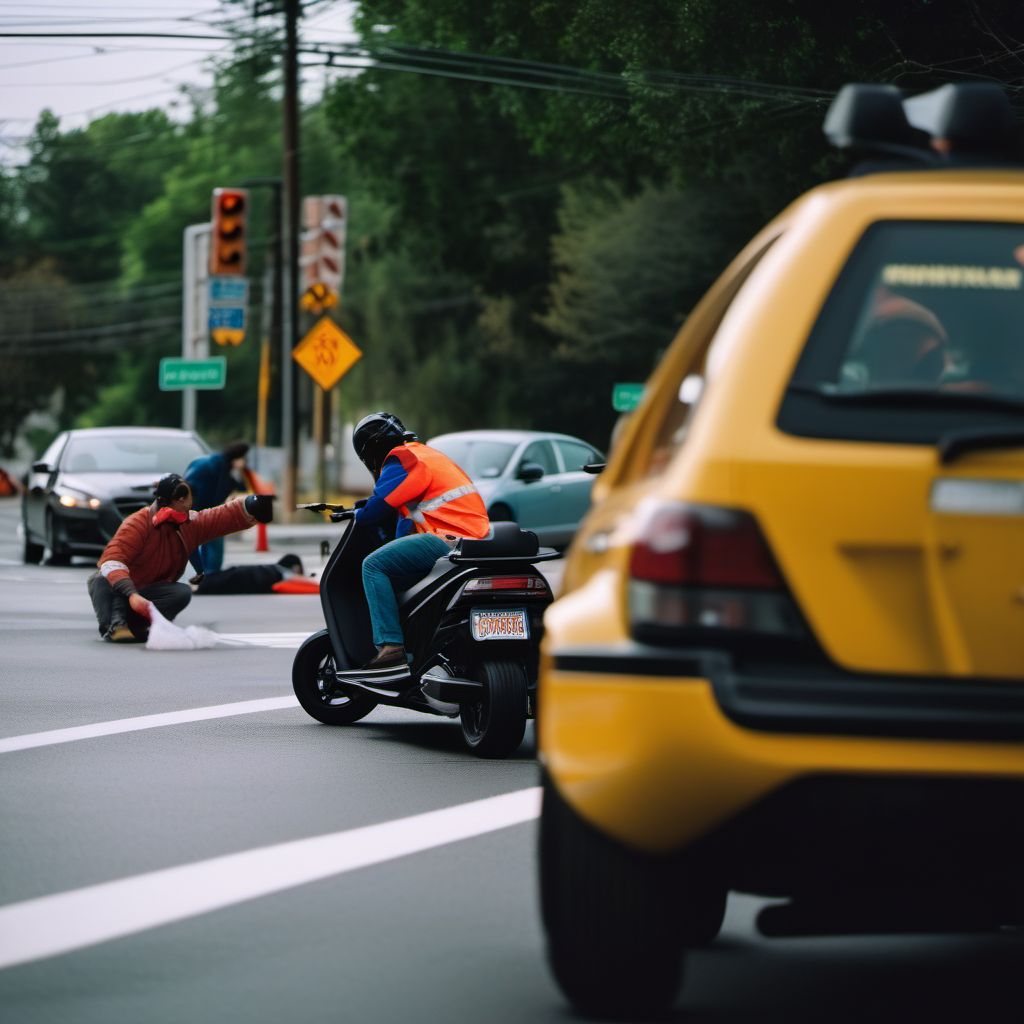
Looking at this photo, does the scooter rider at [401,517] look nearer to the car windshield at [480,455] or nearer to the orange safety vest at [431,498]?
the orange safety vest at [431,498]

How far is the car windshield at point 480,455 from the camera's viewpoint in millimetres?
26000

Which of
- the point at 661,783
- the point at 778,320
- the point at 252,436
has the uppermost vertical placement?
the point at 778,320

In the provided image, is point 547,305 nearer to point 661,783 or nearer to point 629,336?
point 629,336

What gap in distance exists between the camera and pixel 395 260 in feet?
191

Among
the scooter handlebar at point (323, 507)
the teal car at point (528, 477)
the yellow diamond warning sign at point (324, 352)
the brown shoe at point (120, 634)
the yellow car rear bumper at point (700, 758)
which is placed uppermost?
the yellow car rear bumper at point (700, 758)

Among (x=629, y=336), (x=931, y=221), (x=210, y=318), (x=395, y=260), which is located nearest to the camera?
(x=931, y=221)

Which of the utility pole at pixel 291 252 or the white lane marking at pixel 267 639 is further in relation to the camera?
the utility pole at pixel 291 252

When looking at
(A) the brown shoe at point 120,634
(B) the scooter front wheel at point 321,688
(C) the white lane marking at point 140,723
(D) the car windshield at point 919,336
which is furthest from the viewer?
(A) the brown shoe at point 120,634

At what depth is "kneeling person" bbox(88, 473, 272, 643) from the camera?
14.9 meters

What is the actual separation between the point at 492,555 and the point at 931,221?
5608 millimetres

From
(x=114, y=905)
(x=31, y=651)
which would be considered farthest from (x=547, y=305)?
(x=114, y=905)

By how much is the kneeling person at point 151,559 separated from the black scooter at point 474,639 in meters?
4.70

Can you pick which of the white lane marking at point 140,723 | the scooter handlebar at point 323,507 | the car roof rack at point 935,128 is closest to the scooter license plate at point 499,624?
the scooter handlebar at point 323,507

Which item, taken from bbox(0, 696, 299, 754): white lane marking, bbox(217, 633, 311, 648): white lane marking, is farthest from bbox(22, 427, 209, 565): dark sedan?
bbox(0, 696, 299, 754): white lane marking
